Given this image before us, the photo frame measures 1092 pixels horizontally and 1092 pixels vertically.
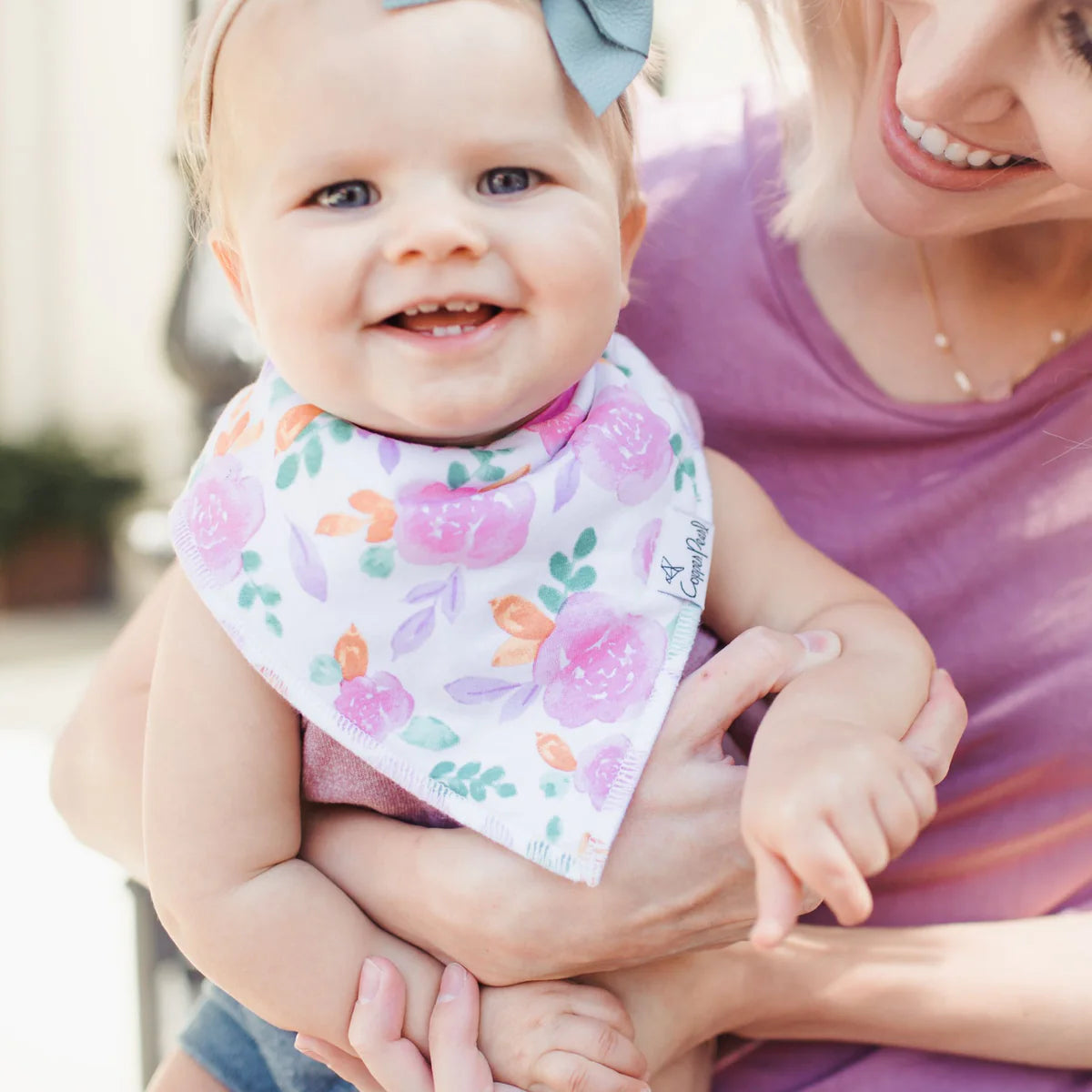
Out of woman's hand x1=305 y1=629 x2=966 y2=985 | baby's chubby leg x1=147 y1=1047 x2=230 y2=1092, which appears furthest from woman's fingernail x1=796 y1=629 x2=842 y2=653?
baby's chubby leg x1=147 y1=1047 x2=230 y2=1092

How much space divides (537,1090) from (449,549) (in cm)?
44

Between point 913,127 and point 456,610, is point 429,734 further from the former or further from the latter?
point 913,127

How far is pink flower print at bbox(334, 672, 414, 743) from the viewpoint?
1.02 meters

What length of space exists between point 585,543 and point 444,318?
228 mm

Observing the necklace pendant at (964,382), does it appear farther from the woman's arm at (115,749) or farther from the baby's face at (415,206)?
the woman's arm at (115,749)

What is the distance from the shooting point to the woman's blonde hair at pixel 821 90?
1.34 metres

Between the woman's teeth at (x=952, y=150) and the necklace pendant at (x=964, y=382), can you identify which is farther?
the necklace pendant at (x=964, y=382)

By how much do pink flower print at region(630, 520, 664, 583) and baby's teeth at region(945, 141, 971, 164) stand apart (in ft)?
1.40

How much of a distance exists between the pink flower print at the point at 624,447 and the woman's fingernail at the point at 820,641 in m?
0.18

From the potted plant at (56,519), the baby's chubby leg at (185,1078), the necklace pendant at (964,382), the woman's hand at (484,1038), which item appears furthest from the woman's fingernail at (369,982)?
the potted plant at (56,519)

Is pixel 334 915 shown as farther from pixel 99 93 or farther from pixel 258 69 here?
pixel 99 93

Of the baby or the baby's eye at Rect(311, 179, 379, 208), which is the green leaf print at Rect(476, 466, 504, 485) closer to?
the baby

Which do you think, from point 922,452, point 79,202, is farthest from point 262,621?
point 79,202

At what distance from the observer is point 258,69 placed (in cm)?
98
